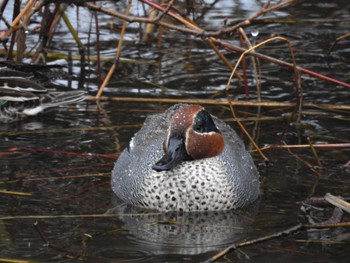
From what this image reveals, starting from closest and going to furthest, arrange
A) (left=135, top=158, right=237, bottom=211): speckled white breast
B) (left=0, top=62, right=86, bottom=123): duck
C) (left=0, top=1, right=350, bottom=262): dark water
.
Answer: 1. (left=0, top=1, right=350, bottom=262): dark water
2. (left=135, top=158, right=237, bottom=211): speckled white breast
3. (left=0, top=62, right=86, bottom=123): duck

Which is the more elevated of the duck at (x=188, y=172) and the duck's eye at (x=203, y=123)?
the duck's eye at (x=203, y=123)

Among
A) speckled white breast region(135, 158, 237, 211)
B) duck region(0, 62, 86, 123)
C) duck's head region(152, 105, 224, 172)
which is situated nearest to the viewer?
duck's head region(152, 105, 224, 172)

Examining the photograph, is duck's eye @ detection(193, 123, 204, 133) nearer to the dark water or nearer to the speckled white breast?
the speckled white breast

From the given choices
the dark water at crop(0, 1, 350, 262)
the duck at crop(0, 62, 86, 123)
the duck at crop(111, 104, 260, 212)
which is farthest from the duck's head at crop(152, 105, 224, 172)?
the duck at crop(0, 62, 86, 123)

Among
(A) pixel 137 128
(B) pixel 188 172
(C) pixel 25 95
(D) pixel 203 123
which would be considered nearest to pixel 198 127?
(D) pixel 203 123

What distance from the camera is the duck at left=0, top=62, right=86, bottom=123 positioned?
26.3ft

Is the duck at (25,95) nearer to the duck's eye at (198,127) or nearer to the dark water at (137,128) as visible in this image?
the dark water at (137,128)

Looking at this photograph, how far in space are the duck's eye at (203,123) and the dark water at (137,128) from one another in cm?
50

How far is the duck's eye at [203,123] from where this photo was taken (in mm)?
6094

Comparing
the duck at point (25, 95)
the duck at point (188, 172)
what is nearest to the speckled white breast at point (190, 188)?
the duck at point (188, 172)

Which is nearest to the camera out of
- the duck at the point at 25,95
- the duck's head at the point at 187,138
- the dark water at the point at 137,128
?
the dark water at the point at 137,128

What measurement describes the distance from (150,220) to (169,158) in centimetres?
37

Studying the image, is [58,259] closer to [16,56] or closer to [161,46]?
[16,56]

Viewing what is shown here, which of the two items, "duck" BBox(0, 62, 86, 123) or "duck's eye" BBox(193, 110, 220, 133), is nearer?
"duck's eye" BBox(193, 110, 220, 133)
